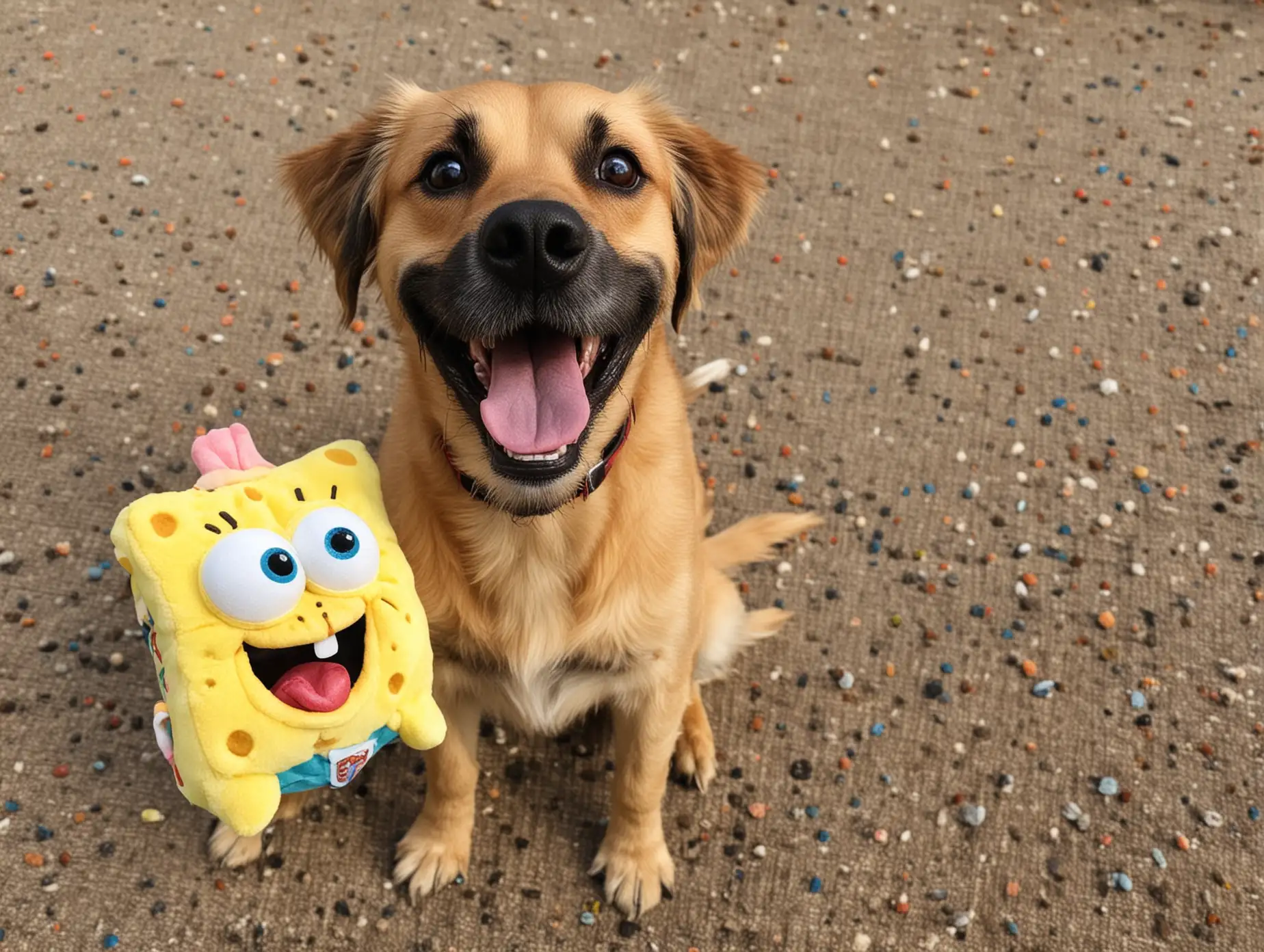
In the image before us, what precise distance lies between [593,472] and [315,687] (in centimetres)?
73

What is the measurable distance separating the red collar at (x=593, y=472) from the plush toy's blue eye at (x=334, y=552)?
0.31 meters

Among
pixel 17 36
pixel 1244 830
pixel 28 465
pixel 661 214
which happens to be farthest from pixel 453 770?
pixel 17 36

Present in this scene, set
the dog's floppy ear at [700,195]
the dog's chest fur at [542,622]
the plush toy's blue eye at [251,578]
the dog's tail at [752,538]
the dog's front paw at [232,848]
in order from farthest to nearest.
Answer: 1. the dog's tail at [752,538]
2. the dog's front paw at [232,848]
3. the dog's floppy ear at [700,195]
4. the dog's chest fur at [542,622]
5. the plush toy's blue eye at [251,578]

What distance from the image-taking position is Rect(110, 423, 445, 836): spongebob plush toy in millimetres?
1896

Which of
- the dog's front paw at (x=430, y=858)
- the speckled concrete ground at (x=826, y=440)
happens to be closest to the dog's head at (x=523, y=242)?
the dog's front paw at (x=430, y=858)

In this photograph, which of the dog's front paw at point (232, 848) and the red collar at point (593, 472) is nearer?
the red collar at point (593, 472)

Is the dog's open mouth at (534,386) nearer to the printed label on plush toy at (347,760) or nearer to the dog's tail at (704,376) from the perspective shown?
the printed label on plush toy at (347,760)

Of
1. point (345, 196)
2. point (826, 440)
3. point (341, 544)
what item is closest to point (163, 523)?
point (341, 544)

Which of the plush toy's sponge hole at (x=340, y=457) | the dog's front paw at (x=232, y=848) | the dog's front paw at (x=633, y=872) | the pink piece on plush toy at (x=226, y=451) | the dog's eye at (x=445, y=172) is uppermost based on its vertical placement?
the dog's eye at (x=445, y=172)

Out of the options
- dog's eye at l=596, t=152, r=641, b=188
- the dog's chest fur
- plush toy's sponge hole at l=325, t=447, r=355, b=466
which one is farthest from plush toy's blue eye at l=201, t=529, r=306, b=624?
dog's eye at l=596, t=152, r=641, b=188

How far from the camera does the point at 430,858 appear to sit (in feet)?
9.00

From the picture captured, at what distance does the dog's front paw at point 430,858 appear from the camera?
8.97 feet

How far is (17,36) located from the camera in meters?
4.62

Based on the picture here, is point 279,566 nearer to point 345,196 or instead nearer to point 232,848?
point 345,196
